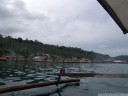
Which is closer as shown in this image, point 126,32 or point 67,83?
point 126,32

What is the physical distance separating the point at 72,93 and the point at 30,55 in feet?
511

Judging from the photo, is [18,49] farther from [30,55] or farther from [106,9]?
[106,9]

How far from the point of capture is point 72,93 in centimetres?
1634

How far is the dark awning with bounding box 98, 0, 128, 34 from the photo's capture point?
3.88 metres

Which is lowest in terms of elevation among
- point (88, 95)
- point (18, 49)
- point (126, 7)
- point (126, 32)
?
point (88, 95)

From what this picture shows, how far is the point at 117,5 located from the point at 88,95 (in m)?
12.4

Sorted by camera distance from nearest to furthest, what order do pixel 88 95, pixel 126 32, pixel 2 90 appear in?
pixel 126 32 → pixel 2 90 → pixel 88 95

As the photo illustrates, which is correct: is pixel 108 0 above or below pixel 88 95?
above

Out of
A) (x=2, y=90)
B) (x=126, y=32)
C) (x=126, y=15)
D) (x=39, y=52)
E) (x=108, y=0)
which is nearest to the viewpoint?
(x=108, y=0)

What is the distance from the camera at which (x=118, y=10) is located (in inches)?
165

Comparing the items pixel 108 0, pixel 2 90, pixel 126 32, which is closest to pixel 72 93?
pixel 2 90

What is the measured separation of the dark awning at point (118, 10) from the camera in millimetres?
3877

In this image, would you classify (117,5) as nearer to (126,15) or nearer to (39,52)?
(126,15)

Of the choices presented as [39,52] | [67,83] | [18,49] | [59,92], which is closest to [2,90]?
[59,92]
